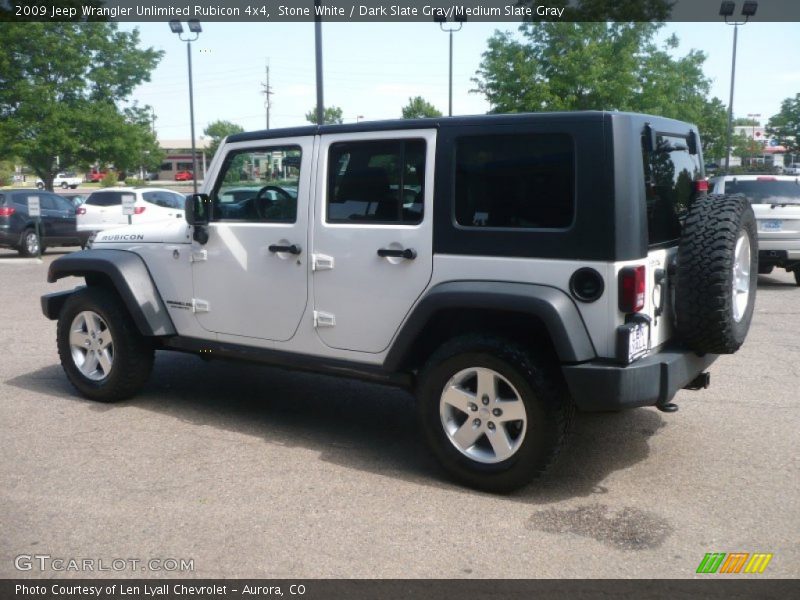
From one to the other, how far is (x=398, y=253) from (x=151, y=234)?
2297 millimetres

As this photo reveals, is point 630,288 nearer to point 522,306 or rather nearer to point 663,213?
point 522,306

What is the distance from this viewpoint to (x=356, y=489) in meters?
4.48

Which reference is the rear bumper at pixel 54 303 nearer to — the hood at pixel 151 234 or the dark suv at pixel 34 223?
the hood at pixel 151 234

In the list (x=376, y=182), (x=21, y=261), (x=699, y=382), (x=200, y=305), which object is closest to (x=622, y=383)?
(x=699, y=382)

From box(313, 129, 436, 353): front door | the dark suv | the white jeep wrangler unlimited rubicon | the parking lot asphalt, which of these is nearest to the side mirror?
the white jeep wrangler unlimited rubicon

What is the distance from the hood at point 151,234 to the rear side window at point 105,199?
13.6m

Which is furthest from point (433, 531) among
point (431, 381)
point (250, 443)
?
point (250, 443)

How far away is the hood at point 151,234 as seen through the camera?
Result: 5773 millimetres

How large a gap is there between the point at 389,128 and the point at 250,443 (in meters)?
2.24

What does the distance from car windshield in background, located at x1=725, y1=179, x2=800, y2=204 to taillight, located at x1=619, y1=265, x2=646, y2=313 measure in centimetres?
932

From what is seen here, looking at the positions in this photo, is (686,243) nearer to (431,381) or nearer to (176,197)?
(431,381)

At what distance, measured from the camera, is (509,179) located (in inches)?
171

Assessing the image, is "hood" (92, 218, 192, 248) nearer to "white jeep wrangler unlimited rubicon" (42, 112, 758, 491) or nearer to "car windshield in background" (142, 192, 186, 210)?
"white jeep wrangler unlimited rubicon" (42, 112, 758, 491)

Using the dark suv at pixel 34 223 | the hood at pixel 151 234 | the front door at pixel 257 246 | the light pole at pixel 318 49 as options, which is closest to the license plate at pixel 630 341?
the front door at pixel 257 246
